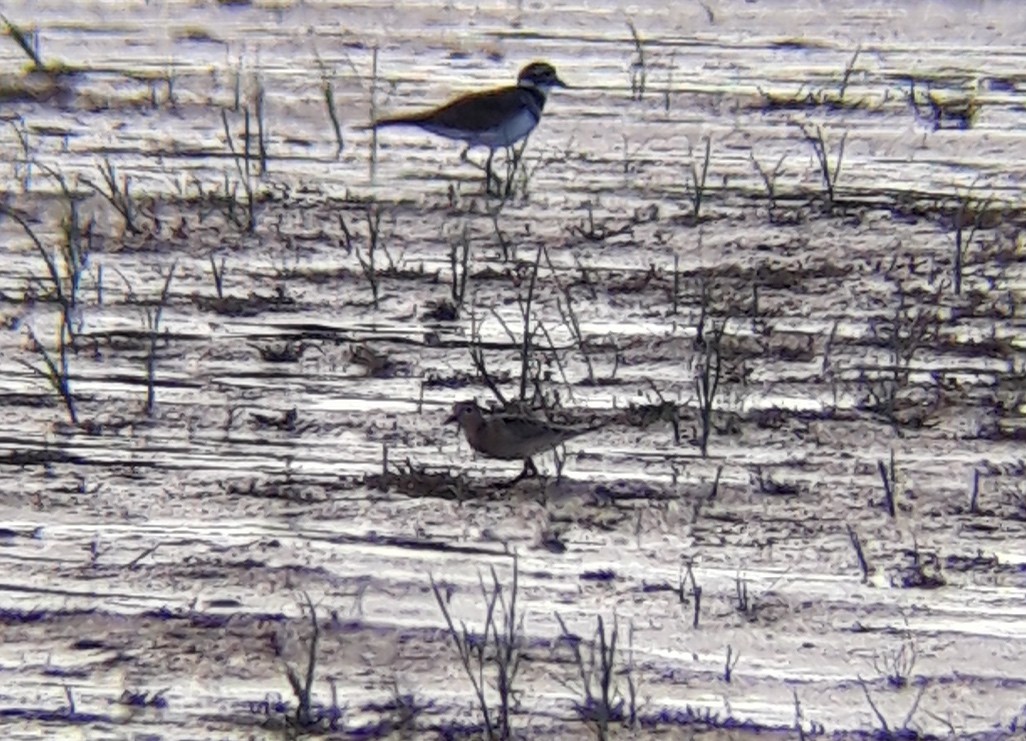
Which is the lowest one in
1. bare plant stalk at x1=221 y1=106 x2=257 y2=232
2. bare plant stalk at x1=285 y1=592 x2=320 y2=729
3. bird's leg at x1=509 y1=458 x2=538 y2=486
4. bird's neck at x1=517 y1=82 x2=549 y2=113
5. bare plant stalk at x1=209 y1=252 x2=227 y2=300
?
bare plant stalk at x1=285 y1=592 x2=320 y2=729

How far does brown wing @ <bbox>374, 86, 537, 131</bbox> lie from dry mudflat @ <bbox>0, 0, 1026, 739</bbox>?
0.77 ft

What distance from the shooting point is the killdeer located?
730 centimetres

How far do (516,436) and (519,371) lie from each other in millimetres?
765

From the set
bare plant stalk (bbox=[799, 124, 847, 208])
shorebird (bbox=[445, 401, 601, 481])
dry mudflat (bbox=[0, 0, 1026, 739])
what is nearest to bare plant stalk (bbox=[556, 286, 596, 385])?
dry mudflat (bbox=[0, 0, 1026, 739])

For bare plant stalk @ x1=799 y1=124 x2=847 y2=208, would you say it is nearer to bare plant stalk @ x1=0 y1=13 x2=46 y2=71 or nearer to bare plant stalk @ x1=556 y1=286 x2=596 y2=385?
bare plant stalk @ x1=556 y1=286 x2=596 y2=385

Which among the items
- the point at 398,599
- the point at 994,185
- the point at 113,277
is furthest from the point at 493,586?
the point at 994,185

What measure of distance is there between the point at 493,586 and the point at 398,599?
231 mm

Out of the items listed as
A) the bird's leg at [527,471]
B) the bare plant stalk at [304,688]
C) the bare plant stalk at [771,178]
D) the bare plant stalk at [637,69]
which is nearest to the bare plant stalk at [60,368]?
the bird's leg at [527,471]

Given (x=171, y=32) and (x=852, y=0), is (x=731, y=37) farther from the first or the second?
(x=171, y=32)

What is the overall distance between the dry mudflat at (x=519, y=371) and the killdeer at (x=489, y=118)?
0.59 ft

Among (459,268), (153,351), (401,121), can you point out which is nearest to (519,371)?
(459,268)

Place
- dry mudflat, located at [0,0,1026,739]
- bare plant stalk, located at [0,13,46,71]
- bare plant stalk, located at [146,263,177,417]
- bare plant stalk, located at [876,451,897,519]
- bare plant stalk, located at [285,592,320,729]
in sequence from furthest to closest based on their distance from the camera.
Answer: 1. bare plant stalk, located at [0,13,46,71]
2. bare plant stalk, located at [146,263,177,417]
3. bare plant stalk, located at [876,451,897,519]
4. dry mudflat, located at [0,0,1026,739]
5. bare plant stalk, located at [285,592,320,729]

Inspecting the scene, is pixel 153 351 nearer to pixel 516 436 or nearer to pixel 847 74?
pixel 516 436

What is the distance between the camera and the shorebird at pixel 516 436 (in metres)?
5.08
